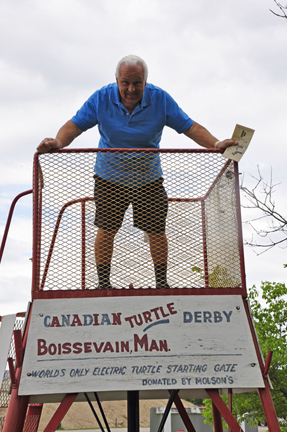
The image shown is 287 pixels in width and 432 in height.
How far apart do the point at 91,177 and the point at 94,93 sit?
32.8 inches

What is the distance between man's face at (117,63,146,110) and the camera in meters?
3.75

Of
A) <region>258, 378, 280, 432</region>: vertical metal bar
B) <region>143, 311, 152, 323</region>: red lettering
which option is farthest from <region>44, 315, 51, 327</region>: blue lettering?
<region>258, 378, 280, 432</region>: vertical metal bar

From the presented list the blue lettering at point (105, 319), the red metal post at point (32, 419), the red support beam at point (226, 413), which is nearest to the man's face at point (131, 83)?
the blue lettering at point (105, 319)

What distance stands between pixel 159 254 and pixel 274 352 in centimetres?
1603

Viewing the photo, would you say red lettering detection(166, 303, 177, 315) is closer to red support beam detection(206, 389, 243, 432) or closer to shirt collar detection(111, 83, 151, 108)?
red support beam detection(206, 389, 243, 432)

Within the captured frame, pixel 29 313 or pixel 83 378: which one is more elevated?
pixel 29 313

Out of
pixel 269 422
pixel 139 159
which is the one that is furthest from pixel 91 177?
pixel 269 422

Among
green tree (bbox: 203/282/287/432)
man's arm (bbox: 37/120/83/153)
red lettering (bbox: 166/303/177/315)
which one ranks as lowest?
red lettering (bbox: 166/303/177/315)

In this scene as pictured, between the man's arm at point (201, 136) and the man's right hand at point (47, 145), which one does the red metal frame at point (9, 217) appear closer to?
the man's right hand at point (47, 145)

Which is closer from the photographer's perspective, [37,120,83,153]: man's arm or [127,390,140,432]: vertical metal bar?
[37,120,83,153]: man's arm

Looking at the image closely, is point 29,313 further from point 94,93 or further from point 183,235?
point 94,93

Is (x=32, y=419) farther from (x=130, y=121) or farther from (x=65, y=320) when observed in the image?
(x=130, y=121)

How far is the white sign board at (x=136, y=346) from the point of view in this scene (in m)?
3.10

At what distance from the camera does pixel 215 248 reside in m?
3.86
